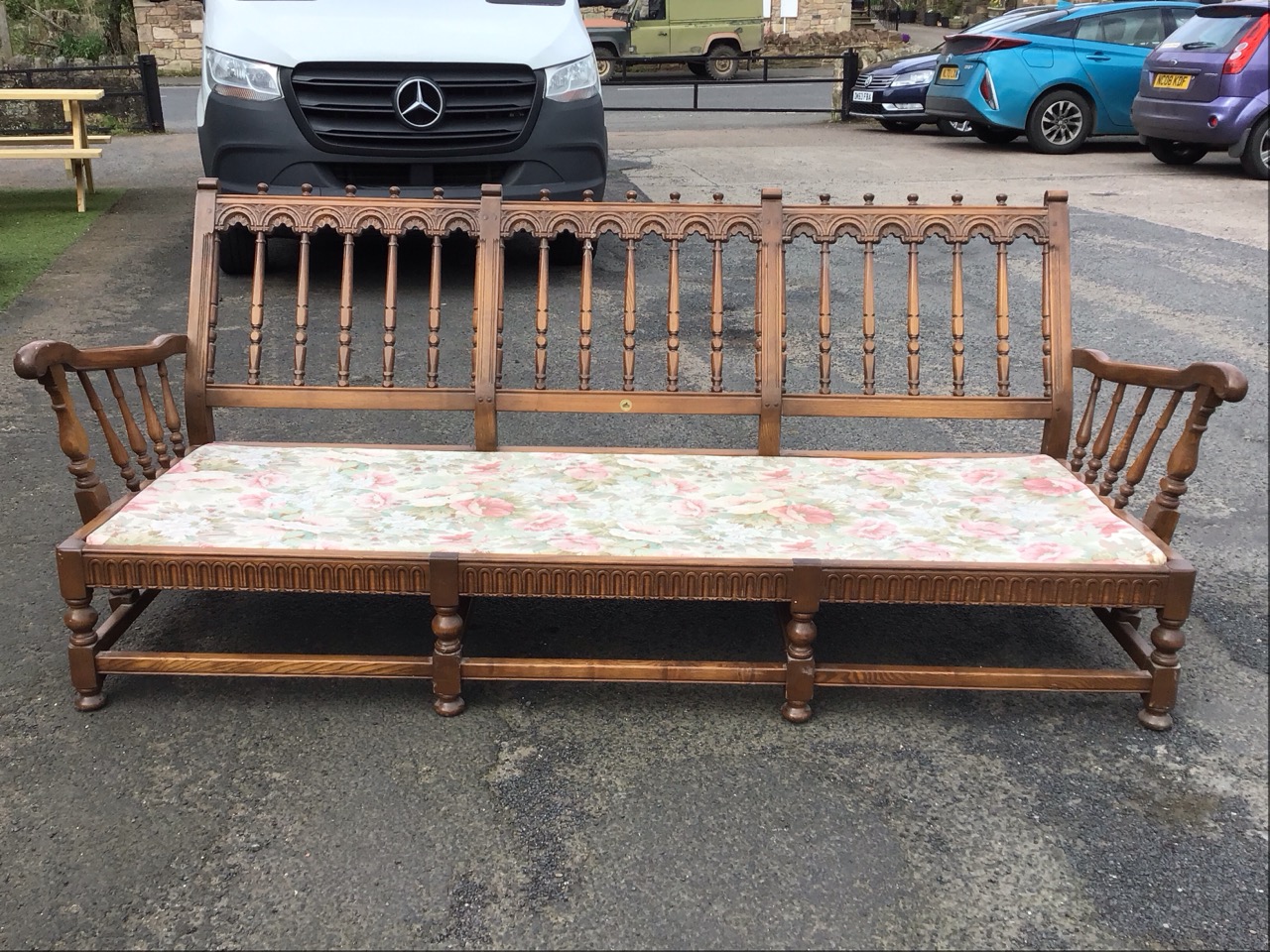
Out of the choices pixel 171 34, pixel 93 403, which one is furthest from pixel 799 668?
pixel 171 34

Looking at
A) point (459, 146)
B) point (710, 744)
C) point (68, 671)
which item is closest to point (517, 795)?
point (710, 744)

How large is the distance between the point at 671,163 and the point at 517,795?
10.6 m

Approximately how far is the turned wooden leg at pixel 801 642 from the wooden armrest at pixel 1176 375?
1.00m

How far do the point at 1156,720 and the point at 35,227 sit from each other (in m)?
9.27

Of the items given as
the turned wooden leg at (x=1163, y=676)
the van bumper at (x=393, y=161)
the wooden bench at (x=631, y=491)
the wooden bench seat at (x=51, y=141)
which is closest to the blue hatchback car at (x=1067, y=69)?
the van bumper at (x=393, y=161)

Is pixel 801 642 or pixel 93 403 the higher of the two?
pixel 93 403

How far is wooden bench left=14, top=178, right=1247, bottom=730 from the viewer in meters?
2.75

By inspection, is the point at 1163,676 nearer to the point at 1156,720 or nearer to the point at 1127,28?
the point at 1156,720

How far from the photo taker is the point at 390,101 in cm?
663

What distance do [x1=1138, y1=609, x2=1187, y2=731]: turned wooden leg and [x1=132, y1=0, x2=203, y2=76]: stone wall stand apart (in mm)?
30037

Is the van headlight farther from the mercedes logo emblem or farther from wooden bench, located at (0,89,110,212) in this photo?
wooden bench, located at (0,89,110,212)

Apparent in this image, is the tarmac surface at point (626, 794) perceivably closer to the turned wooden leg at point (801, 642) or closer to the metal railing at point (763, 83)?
the turned wooden leg at point (801, 642)

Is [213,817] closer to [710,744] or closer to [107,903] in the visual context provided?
[107,903]

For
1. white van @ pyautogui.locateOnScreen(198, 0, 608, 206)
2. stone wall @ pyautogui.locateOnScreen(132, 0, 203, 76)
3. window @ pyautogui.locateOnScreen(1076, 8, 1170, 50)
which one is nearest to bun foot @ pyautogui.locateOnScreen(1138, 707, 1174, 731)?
white van @ pyautogui.locateOnScreen(198, 0, 608, 206)
